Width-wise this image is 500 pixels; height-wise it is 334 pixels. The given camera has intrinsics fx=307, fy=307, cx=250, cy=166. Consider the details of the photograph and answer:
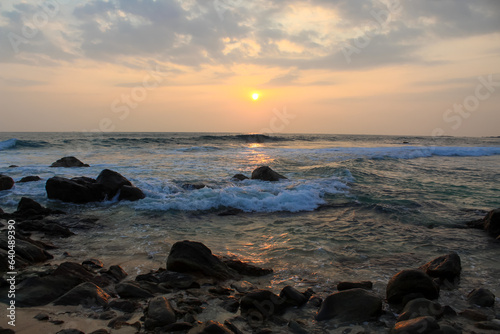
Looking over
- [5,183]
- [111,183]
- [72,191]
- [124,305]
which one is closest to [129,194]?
[111,183]

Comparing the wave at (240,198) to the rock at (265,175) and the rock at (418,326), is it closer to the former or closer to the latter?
the rock at (265,175)

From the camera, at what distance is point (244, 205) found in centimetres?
877

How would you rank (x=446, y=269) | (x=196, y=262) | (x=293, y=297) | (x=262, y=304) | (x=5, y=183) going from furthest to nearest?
(x=5, y=183) < (x=196, y=262) < (x=446, y=269) < (x=293, y=297) < (x=262, y=304)

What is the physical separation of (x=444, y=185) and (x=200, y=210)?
9.93m

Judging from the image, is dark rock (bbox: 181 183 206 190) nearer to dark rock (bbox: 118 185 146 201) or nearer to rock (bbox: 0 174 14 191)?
dark rock (bbox: 118 185 146 201)

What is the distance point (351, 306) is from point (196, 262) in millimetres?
2158

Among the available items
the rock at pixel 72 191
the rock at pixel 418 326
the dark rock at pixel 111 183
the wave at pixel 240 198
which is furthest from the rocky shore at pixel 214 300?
the dark rock at pixel 111 183

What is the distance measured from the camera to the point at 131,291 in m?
3.75

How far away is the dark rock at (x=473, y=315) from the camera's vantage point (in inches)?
132

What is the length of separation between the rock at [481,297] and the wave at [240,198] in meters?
4.95

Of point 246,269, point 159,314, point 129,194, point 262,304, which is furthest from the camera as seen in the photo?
point 129,194

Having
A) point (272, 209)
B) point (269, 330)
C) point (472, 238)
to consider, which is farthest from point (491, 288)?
point (272, 209)

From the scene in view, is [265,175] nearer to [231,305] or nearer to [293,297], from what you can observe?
[293,297]

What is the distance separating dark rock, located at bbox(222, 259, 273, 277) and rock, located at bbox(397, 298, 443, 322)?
1.85 m
